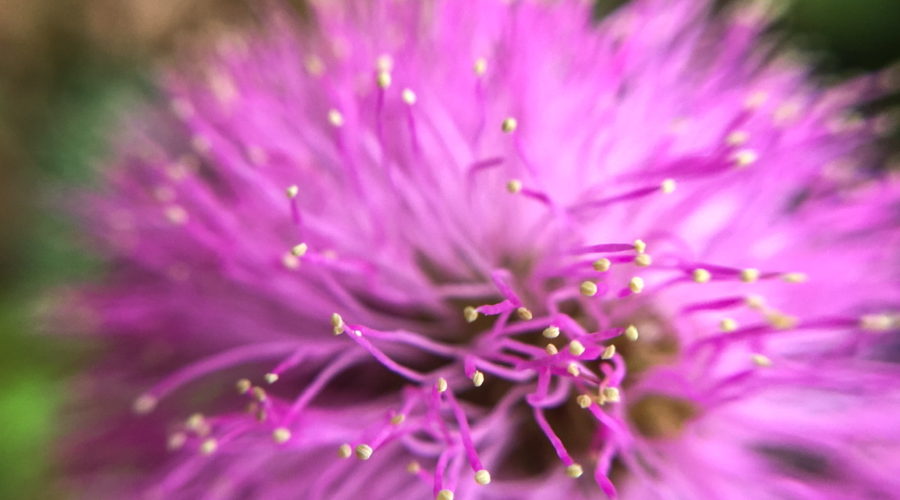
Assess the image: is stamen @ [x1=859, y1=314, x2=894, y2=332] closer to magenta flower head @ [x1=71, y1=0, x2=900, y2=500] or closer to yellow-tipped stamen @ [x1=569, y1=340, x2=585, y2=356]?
magenta flower head @ [x1=71, y1=0, x2=900, y2=500]

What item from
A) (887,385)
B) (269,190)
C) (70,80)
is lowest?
(887,385)

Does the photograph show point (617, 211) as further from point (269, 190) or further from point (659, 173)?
point (269, 190)

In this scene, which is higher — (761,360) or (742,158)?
(742,158)

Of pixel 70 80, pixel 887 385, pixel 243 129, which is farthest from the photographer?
pixel 70 80

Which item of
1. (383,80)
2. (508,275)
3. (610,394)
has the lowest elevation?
(610,394)

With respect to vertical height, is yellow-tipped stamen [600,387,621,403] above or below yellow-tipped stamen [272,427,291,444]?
below

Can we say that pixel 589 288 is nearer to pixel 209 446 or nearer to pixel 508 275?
pixel 508 275

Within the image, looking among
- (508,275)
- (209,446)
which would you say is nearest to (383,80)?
(508,275)

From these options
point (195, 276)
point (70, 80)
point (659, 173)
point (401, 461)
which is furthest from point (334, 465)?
point (70, 80)

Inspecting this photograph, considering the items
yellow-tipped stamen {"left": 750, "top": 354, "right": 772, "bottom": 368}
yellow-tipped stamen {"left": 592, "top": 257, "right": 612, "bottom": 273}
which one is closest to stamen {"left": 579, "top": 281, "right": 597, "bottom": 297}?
yellow-tipped stamen {"left": 592, "top": 257, "right": 612, "bottom": 273}
